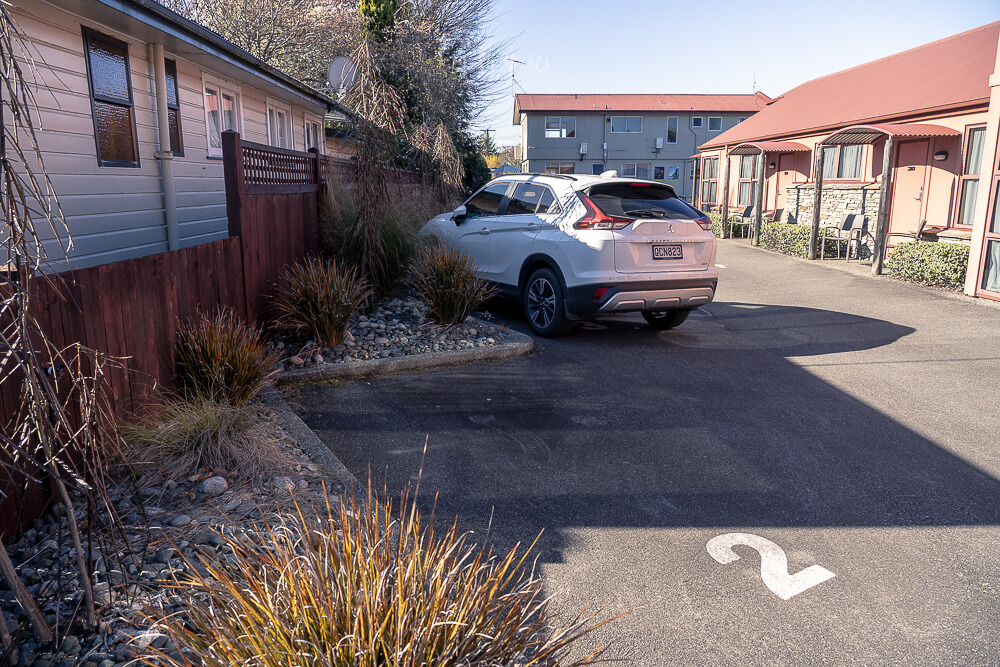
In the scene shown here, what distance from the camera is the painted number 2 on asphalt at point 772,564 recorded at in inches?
138

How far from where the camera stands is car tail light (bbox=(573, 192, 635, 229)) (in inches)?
307

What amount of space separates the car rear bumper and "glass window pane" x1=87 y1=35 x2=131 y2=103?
5.77 m

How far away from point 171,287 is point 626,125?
4662 cm

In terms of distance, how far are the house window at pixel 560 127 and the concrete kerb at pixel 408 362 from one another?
4174 cm

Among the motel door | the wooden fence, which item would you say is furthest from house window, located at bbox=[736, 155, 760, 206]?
the wooden fence

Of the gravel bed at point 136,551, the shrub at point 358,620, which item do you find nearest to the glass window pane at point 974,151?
the gravel bed at point 136,551

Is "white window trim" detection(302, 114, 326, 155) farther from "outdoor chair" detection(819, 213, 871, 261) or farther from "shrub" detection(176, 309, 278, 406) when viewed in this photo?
"shrub" detection(176, 309, 278, 406)

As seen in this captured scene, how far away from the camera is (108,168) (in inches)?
330

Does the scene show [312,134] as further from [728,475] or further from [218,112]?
[728,475]

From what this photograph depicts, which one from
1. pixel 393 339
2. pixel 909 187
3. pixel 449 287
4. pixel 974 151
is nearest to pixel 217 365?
pixel 393 339

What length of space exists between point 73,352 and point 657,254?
19.0 ft

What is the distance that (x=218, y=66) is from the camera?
36.2 ft

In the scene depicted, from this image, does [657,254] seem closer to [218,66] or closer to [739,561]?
[739,561]

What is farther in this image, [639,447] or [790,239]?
[790,239]
